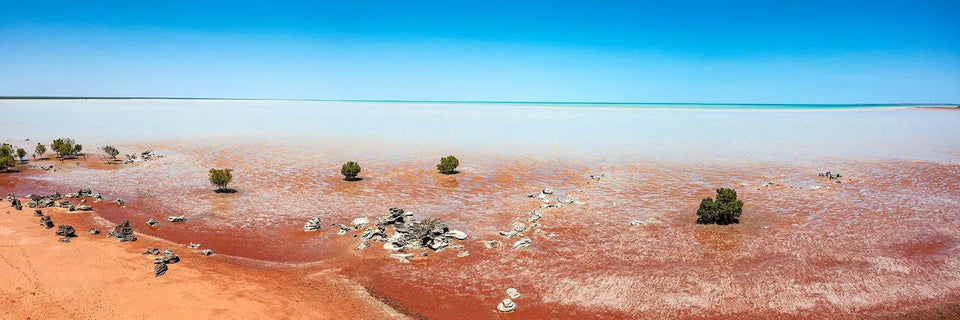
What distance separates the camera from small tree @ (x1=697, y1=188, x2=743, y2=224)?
549 inches

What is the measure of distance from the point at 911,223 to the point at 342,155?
25.2 m

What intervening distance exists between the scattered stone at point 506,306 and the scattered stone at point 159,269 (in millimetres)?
6687

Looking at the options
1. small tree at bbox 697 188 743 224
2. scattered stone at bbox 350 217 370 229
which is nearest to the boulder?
scattered stone at bbox 350 217 370 229

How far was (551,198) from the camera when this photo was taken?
1733cm

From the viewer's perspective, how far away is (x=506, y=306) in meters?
9.06

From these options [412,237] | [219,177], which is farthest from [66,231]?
[412,237]

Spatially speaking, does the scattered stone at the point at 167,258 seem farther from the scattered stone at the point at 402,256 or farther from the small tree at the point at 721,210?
the small tree at the point at 721,210

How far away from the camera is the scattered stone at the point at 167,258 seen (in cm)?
998

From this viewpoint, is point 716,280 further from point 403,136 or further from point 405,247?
point 403,136

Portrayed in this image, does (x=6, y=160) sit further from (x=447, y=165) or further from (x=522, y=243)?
(x=522, y=243)

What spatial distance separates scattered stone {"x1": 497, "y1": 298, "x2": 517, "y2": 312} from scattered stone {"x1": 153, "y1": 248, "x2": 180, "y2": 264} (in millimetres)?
6942

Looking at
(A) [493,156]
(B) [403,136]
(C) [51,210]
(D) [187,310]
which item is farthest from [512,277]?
(B) [403,136]

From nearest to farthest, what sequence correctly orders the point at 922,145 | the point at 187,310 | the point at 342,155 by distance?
the point at 187,310 < the point at 342,155 < the point at 922,145

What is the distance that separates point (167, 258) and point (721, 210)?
13.9m
